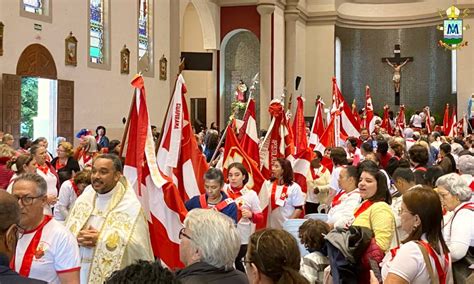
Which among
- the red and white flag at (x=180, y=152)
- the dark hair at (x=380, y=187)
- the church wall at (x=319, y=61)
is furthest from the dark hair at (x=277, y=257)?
the church wall at (x=319, y=61)

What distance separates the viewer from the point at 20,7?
1648 centimetres

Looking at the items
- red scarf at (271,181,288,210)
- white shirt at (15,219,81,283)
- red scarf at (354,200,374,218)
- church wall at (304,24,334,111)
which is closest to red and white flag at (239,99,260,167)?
red scarf at (271,181,288,210)

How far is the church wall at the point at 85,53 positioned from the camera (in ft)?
53.8

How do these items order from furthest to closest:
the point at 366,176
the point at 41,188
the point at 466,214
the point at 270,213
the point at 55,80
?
the point at 55,80, the point at 270,213, the point at 366,176, the point at 466,214, the point at 41,188

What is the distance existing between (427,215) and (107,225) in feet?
7.78

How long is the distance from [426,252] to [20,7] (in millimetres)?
15025

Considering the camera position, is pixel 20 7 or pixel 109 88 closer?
pixel 20 7

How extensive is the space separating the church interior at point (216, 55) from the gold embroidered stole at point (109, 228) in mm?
11943

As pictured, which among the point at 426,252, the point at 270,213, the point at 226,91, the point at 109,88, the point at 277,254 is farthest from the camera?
the point at 226,91

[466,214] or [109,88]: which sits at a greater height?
[109,88]

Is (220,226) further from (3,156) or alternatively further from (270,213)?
(3,156)

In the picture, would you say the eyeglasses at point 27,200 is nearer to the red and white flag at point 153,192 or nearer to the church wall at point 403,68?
the red and white flag at point 153,192

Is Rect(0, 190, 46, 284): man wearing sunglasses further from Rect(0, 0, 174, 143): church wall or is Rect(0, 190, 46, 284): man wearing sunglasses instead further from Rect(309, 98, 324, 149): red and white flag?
Rect(0, 0, 174, 143): church wall

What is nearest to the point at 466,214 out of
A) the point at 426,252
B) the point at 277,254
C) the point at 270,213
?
the point at 426,252
